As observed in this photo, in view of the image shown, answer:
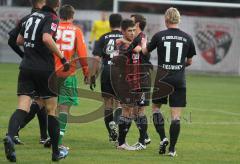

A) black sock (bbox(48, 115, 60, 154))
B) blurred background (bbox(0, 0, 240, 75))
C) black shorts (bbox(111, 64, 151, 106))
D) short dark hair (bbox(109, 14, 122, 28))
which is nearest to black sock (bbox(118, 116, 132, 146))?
black shorts (bbox(111, 64, 151, 106))

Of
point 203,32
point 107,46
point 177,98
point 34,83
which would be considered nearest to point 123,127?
point 177,98

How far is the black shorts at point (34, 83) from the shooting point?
34.0 ft

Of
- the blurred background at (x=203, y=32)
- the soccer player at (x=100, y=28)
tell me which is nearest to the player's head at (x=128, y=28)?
the soccer player at (x=100, y=28)

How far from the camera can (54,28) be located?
1029 cm

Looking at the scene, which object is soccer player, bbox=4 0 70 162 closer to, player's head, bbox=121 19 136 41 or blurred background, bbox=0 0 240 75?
player's head, bbox=121 19 136 41

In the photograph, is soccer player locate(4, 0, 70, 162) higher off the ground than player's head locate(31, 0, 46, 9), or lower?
lower

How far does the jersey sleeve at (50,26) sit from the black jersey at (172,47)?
1.86 meters

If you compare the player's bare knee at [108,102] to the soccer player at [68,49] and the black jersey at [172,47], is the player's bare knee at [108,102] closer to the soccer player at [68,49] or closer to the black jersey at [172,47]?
the soccer player at [68,49]

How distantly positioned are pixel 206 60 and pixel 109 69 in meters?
17.9

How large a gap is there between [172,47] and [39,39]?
7.04ft

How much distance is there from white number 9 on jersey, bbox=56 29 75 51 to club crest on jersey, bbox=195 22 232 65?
1876cm

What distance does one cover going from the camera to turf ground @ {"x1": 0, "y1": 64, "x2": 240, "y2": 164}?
11.3 meters

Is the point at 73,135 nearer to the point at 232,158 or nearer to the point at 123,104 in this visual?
the point at 123,104

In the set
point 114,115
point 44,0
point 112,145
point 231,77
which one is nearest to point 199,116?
point 114,115
